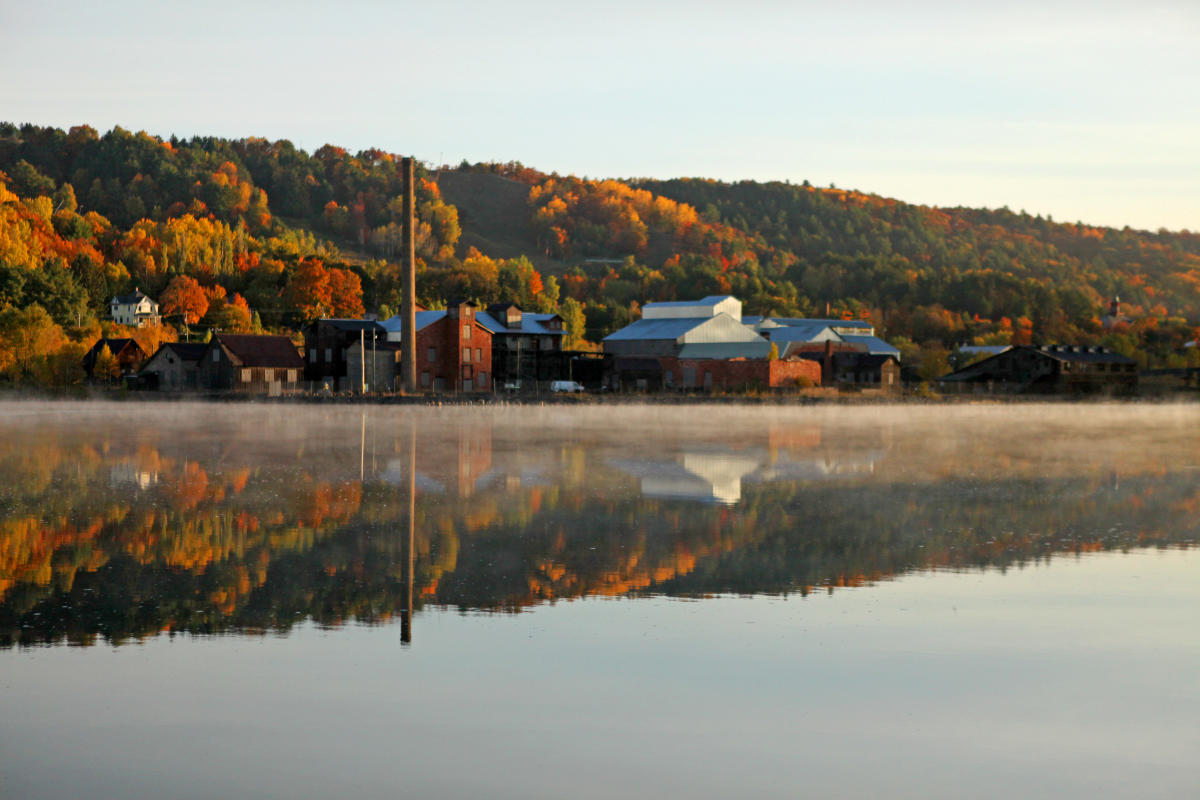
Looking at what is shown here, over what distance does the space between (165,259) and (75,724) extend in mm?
175289

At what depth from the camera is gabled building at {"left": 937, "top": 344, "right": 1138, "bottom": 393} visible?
122 metres

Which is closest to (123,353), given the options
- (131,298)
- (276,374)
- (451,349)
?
(276,374)

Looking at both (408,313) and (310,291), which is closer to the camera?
(408,313)

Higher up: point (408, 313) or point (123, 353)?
→ point (408, 313)

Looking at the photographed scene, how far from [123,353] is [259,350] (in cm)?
2204

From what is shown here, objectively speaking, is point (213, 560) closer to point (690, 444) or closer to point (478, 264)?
point (690, 444)

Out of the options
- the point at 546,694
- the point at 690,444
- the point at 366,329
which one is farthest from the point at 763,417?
the point at 546,694

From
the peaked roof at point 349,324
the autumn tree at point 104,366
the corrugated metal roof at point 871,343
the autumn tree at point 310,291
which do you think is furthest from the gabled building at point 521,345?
the autumn tree at point 310,291

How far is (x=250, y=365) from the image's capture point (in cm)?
10394

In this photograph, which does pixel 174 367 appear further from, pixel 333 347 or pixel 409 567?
pixel 409 567

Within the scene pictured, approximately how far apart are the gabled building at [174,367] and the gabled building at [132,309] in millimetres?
43565

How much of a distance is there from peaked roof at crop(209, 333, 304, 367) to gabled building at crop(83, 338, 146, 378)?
17166 mm

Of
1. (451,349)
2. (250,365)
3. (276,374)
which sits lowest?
(276,374)

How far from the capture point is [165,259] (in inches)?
6816
